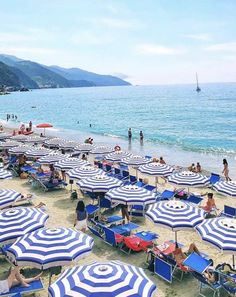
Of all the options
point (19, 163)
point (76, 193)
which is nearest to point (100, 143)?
point (19, 163)

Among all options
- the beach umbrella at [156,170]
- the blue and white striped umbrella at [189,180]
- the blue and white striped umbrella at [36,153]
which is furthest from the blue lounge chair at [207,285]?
the blue and white striped umbrella at [36,153]

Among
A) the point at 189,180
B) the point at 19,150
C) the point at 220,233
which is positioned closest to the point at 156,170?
the point at 189,180

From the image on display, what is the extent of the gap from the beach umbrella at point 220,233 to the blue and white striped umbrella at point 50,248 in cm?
284

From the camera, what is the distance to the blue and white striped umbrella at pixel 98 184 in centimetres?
1322

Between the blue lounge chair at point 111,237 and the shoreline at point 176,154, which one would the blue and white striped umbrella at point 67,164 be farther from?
the shoreline at point 176,154

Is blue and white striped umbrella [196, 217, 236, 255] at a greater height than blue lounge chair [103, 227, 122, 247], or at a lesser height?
greater

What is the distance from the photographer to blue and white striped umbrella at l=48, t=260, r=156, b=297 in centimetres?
614

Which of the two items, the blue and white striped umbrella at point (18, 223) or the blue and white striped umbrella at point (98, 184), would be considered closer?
the blue and white striped umbrella at point (18, 223)

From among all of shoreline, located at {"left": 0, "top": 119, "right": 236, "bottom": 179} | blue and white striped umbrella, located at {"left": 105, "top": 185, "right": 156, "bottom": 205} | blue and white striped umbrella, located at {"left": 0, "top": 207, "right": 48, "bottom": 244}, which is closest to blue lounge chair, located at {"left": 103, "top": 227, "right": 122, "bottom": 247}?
blue and white striped umbrella, located at {"left": 105, "top": 185, "right": 156, "bottom": 205}

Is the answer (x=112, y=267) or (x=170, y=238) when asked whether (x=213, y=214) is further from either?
(x=112, y=267)

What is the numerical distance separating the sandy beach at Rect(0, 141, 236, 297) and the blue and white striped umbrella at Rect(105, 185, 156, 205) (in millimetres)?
1405

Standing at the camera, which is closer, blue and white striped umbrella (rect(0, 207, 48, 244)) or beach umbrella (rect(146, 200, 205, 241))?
blue and white striped umbrella (rect(0, 207, 48, 244))

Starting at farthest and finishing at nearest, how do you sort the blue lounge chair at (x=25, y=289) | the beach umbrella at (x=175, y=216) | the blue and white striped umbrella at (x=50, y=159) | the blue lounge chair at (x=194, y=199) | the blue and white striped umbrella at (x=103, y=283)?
the blue and white striped umbrella at (x=50, y=159) < the blue lounge chair at (x=194, y=199) < the beach umbrella at (x=175, y=216) < the blue lounge chair at (x=25, y=289) < the blue and white striped umbrella at (x=103, y=283)

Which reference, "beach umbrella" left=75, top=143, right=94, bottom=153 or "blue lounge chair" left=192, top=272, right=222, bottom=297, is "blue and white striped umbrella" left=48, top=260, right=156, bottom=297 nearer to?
"blue lounge chair" left=192, top=272, right=222, bottom=297
